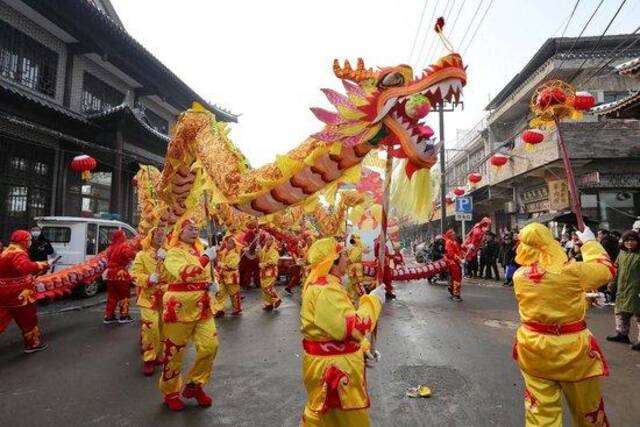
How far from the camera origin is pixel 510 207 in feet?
71.5

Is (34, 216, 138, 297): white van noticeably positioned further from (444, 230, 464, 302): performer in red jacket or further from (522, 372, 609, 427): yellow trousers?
(522, 372, 609, 427): yellow trousers

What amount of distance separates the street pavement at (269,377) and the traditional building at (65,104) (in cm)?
473

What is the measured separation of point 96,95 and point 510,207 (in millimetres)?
19305

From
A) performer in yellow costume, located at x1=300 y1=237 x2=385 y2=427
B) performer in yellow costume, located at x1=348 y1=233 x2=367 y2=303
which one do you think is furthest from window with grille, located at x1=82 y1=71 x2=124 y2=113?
performer in yellow costume, located at x1=300 y1=237 x2=385 y2=427

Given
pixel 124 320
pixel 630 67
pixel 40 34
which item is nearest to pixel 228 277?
pixel 124 320

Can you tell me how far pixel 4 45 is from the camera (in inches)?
406

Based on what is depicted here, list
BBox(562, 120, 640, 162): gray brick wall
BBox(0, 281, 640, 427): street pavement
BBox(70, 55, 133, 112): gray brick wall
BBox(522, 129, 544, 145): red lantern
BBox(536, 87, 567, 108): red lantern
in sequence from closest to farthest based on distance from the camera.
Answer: BBox(536, 87, 567, 108): red lantern < BBox(0, 281, 640, 427): street pavement < BBox(522, 129, 544, 145): red lantern < BBox(70, 55, 133, 112): gray brick wall < BBox(562, 120, 640, 162): gray brick wall

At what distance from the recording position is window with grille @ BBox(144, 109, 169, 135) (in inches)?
699

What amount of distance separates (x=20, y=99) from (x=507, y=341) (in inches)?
451

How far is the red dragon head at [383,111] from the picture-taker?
2.97 m

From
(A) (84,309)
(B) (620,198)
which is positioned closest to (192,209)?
(A) (84,309)

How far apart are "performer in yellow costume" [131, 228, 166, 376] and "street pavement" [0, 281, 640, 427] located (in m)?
0.28

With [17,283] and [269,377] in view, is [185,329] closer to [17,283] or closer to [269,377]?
[269,377]

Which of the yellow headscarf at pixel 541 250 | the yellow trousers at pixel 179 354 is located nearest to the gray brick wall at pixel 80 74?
the yellow trousers at pixel 179 354
